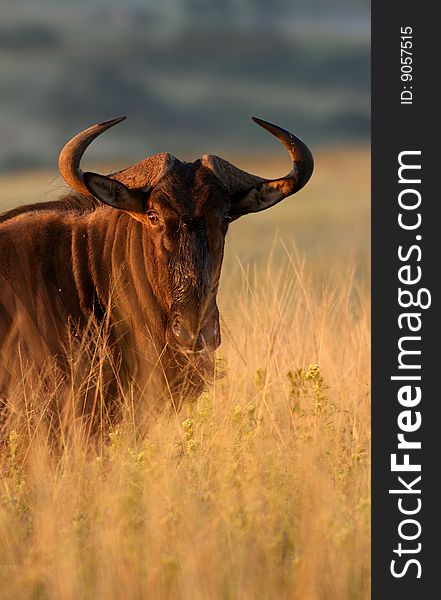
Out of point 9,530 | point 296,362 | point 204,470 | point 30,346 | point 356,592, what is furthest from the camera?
point 296,362

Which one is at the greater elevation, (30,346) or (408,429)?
(30,346)

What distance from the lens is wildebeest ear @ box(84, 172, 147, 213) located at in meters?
7.64

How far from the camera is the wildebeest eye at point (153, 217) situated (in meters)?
7.67

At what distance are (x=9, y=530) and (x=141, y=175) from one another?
8.26 feet

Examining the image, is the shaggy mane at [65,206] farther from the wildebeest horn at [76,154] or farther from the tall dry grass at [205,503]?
the tall dry grass at [205,503]

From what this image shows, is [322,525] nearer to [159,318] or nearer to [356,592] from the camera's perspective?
[356,592]

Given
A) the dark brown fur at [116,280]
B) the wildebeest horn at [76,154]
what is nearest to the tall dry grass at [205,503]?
the dark brown fur at [116,280]

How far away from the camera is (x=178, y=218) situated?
24.7 ft

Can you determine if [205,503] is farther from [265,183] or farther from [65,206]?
[65,206]

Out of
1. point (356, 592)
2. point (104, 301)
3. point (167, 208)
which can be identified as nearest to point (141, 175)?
point (167, 208)

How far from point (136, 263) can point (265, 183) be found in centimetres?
104

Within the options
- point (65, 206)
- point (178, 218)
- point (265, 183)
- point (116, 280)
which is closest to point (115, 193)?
point (178, 218)

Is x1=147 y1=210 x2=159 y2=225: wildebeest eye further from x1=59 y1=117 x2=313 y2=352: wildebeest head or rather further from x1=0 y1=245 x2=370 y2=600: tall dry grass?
x1=0 y1=245 x2=370 y2=600: tall dry grass

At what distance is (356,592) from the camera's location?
607 cm
